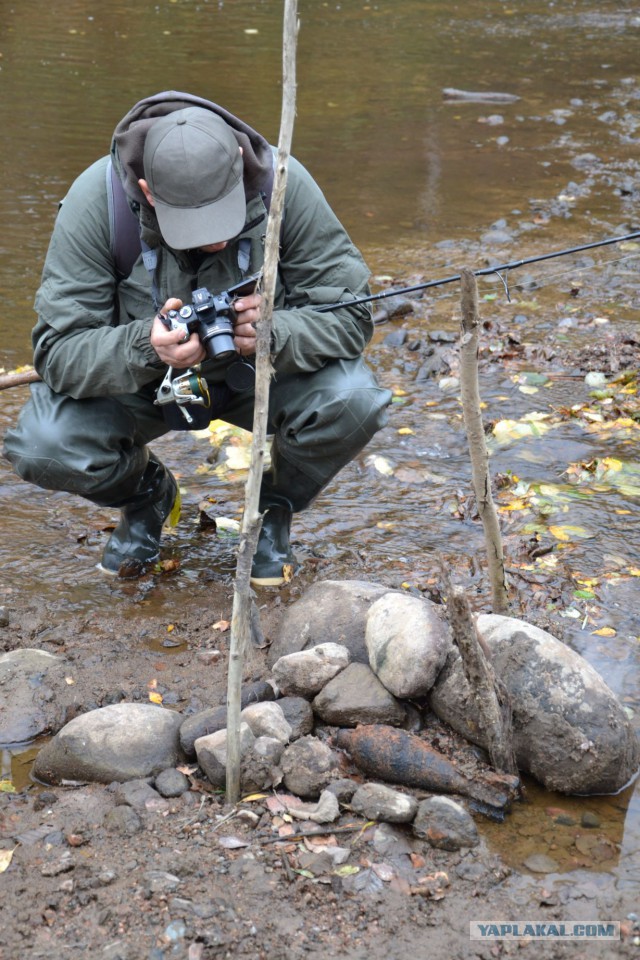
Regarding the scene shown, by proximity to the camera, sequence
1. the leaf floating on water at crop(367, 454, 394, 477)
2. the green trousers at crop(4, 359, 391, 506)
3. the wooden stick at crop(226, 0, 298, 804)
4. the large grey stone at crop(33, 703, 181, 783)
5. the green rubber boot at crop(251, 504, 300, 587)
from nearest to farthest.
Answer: the wooden stick at crop(226, 0, 298, 804)
the large grey stone at crop(33, 703, 181, 783)
the green trousers at crop(4, 359, 391, 506)
the green rubber boot at crop(251, 504, 300, 587)
the leaf floating on water at crop(367, 454, 394, 477)

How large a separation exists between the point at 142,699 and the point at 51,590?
2.59 feet

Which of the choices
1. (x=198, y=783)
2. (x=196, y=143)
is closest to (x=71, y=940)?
(x=198, y=783)

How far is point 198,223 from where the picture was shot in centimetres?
297

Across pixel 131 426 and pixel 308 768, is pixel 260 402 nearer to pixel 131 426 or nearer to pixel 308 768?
pixel 308 768

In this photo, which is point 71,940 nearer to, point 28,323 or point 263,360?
point 263,360

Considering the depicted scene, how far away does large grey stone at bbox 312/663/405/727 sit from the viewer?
2758 millimetres

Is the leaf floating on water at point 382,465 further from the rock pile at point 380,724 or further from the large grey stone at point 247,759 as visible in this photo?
the large grey stone at point 247,759

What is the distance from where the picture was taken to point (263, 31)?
1391 cm

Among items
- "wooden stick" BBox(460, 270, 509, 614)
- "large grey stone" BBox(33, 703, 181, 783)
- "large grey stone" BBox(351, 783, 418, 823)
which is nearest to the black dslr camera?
"wooden stick" BBox(460, 270, 509, 614)

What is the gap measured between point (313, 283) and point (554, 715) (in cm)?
162

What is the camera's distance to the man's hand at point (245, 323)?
3.06 meters

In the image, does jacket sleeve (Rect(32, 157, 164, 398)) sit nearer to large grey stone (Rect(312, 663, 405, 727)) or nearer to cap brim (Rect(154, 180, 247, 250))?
cap brim (Rect(154, 180, 247, 250))

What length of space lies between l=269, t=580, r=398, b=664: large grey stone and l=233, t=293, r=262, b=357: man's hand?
787 mm

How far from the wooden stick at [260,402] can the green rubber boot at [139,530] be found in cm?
139
